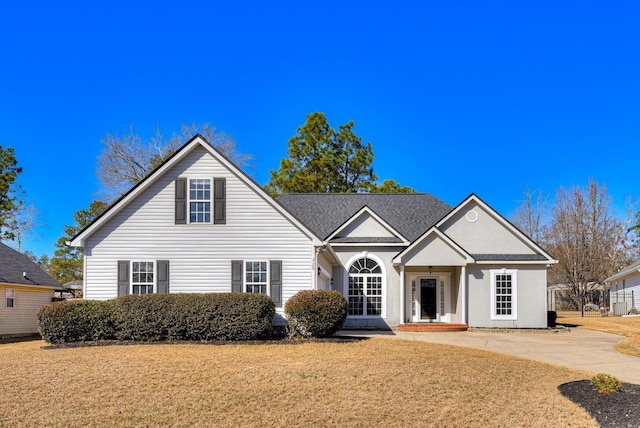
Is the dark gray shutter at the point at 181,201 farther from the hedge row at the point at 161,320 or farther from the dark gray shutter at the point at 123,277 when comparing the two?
the hedge row at the point at 161,320

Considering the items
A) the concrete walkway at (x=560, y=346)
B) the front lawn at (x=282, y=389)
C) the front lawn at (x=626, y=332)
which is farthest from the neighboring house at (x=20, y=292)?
the front lawn at (x=626, y=332)

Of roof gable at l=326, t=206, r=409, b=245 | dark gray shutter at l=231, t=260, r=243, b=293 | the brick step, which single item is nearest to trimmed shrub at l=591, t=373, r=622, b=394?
dark gray shutter at l=231, t=260, r=243, b=293

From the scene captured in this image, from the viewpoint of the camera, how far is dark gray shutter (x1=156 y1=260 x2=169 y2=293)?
18.7m

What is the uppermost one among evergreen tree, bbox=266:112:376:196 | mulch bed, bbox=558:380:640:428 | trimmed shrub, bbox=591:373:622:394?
evergreen tree, bbox=266:112:376:196

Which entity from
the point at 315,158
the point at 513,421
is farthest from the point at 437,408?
the point at 315,158

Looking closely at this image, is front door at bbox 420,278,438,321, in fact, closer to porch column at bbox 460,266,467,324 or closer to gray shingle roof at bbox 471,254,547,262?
porch column at bbox 460,266,467,324

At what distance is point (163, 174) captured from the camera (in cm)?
1908

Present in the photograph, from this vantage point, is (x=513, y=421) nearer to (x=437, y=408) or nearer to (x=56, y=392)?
(x=437, y=408)

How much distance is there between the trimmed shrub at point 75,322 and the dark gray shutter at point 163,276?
209cm

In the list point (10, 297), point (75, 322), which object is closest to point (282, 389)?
point (75, 322)

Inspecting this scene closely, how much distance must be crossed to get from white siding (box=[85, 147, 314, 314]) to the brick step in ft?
19.8

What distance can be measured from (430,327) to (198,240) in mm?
9819

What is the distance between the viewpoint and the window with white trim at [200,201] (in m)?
19.1

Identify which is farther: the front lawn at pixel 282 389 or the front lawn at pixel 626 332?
the front lawn at pixel 626 332
